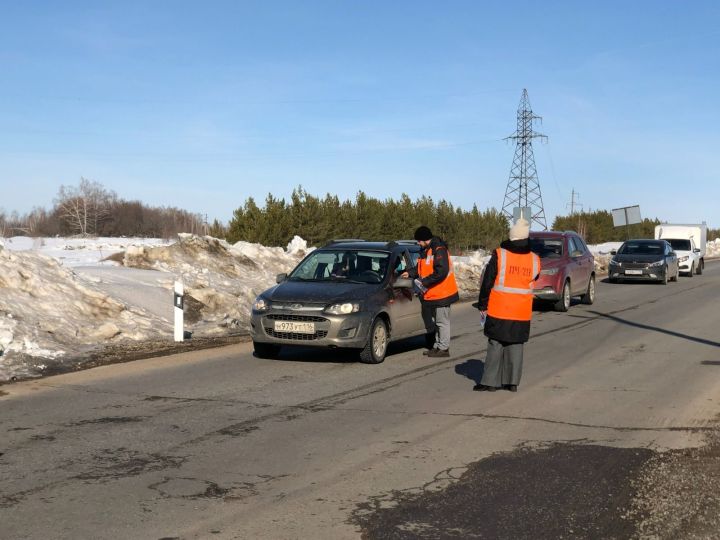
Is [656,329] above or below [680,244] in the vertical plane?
below

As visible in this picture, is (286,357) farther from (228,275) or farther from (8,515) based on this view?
(228,275)

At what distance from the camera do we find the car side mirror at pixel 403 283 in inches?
485

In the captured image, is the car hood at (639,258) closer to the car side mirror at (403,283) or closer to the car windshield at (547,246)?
the car windshield at (547,246)

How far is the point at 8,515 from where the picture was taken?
5.04m

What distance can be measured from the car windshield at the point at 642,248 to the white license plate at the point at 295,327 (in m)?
24.1

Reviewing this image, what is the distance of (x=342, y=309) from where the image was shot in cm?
1127

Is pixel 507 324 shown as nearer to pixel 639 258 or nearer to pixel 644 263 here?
pixel 644 263

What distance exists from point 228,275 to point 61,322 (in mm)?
9829

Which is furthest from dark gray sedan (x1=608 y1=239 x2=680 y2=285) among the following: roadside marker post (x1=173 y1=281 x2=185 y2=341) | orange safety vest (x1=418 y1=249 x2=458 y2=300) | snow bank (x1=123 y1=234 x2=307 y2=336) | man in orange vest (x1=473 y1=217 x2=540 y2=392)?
man in orange vest (x1=473 y1=217 x2=540 y2=392)

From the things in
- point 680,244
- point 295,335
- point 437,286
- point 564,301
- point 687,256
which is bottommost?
point 564,301

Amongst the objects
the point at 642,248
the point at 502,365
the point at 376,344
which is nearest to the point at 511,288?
the point at 502,365

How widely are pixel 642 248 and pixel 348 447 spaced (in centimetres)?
2844

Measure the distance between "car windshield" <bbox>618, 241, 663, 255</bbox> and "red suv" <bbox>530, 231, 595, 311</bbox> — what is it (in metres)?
10.9

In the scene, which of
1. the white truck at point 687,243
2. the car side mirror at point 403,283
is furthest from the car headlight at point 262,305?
the white truck at point 687,243
